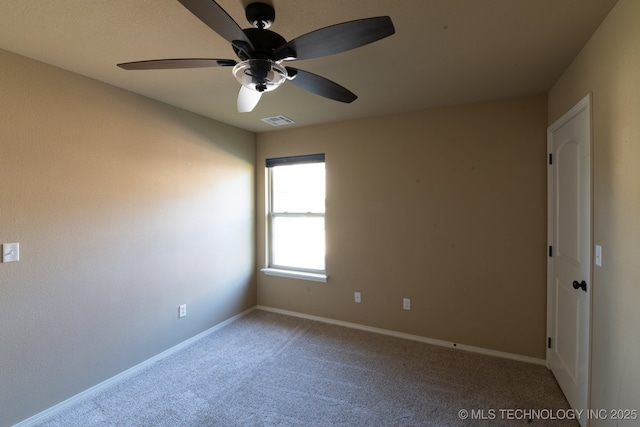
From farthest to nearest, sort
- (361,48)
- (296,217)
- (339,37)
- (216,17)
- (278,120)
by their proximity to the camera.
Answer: (296,217) → (278,120) → (361,48) → (339,37) → (216,17)

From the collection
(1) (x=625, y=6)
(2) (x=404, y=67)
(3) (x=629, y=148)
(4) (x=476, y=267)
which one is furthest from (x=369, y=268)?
(1) (x=625, y=6)

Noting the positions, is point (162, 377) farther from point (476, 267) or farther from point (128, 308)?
point (476, 267)

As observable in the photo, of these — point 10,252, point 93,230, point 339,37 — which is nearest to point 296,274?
point 93,230

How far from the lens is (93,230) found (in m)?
2.28

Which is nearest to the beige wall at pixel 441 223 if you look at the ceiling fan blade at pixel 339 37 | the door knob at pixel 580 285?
the door knob at pixel 580 285

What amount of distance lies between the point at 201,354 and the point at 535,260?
10.7 ft

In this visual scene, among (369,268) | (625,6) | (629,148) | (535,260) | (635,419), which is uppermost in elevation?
(625,6)

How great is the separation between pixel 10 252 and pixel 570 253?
3839 millimetres

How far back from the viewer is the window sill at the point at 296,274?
3592mm

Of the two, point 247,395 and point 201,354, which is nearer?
point 247,395

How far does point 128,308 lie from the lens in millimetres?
2502

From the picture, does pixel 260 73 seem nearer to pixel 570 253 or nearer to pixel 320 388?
pixel 320 388

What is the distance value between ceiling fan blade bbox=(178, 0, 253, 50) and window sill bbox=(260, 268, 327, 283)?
2.84m

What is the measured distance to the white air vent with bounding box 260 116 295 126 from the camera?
3.28 metres
